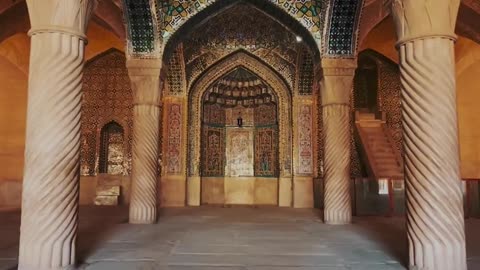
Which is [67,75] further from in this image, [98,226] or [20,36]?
[20,36]

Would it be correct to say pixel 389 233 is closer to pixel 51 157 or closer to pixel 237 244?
pixel 237 244

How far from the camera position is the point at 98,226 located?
6578 mm

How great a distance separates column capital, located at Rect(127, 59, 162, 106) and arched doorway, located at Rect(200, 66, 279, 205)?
14.4 feet

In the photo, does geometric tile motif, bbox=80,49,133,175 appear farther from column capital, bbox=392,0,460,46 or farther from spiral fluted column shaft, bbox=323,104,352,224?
column capital, bbox=392,0,460,46

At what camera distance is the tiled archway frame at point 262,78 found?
36.8ft

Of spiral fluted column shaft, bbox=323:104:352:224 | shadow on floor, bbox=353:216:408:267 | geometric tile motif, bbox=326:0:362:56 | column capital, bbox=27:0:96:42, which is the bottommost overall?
shadow on floor, bbox=353:216:408:267

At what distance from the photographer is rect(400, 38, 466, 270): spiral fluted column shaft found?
3.34 meters

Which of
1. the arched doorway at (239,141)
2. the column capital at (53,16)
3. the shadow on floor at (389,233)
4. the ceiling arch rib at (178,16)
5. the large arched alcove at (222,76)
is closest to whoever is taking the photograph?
the column capital at (53,16)

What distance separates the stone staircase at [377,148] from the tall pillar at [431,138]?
706 centimetres

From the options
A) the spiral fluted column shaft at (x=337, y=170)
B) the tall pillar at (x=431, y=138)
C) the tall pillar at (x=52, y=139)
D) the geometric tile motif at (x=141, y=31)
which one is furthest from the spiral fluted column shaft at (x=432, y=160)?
the geometric tile motif at (x=141, y=31)

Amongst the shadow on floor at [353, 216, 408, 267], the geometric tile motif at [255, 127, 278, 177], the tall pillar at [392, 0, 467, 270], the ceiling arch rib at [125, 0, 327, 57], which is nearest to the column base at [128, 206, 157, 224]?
the ceiling arch rib at [125, 0, 327, 57]

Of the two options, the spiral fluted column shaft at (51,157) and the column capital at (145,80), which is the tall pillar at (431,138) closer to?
the spiral fluted column shaft at (51,157)

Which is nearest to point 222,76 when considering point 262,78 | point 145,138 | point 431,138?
point 262,78

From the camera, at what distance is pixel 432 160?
11.2ft
